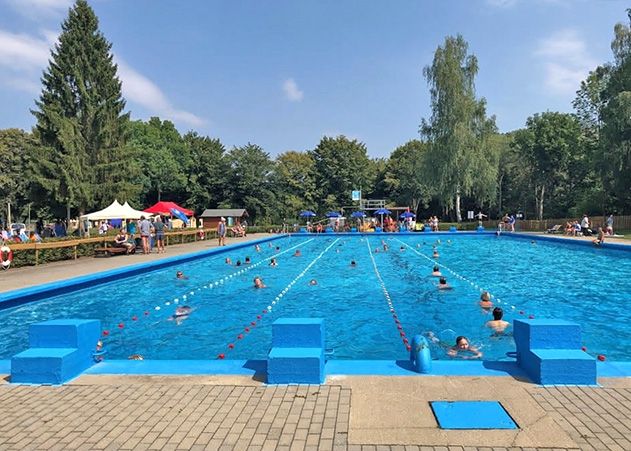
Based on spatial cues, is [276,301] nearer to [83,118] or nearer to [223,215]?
[83,118]

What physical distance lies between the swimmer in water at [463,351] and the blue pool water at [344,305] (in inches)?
7.2

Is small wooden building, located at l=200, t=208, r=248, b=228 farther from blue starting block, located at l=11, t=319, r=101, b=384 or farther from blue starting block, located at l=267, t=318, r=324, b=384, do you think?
blue starting block, located at l=267, t=318, r=324, b=384

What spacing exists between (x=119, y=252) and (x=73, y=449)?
56.6 ft

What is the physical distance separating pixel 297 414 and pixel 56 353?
106 inches

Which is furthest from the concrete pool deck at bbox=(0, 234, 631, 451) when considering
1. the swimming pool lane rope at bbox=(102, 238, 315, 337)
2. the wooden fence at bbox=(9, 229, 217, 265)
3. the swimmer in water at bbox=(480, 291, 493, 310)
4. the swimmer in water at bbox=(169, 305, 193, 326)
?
the wooden fence at bbox=(9, 229, 217, 265)

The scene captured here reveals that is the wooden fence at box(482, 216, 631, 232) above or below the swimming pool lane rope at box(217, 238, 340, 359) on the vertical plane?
above

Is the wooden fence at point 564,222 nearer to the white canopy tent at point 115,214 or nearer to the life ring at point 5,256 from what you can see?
the white canopy tent at point 115,214

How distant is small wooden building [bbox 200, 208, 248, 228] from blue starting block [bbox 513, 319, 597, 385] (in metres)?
42.8

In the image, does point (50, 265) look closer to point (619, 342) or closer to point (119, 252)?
point (119, 252)

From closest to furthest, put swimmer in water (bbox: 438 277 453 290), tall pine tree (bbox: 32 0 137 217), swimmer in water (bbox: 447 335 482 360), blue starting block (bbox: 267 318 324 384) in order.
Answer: blue starting block (bbox: 267 318 324 384), swimmer in water (bbox: 447 335 482 360), swimmer in water (bbox: 438 277 453 290), tall pine tree (bbox: 32 0 137 217)

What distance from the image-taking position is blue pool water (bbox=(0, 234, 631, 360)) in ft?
24.8

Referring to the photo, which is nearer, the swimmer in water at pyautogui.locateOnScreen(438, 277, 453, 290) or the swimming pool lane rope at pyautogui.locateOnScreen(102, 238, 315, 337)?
the swimming pool lane rope at pyautogui.locateOnScreen(102, 238, 315, 337)

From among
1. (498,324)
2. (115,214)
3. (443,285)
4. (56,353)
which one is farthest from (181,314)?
(115,214)

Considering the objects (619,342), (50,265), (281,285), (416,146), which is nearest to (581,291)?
(619,342)
